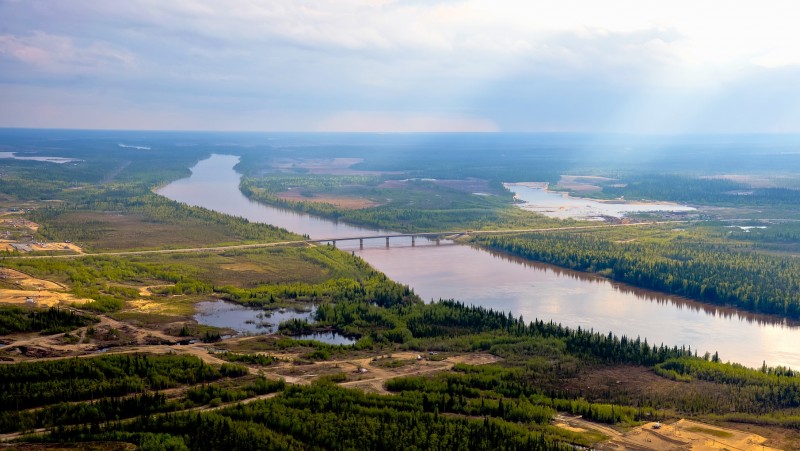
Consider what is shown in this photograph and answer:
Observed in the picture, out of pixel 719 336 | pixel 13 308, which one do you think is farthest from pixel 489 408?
pixel 13 308

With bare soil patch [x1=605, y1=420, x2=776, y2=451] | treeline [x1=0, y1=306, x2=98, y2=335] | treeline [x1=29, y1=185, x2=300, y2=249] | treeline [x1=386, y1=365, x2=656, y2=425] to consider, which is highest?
treeline [x1=29, y1=185, x2=300, y2=249]

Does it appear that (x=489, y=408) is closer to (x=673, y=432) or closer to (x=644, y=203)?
(x=673, y=432)

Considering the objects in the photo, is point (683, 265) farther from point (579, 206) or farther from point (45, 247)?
Result: point (579, 206)

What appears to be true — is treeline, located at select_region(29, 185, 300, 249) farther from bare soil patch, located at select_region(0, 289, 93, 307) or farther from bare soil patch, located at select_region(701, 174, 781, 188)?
bare soil patch, located at select_region(701, 174, 781, 188)

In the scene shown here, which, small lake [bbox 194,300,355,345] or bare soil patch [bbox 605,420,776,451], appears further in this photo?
small lake [bbox 194,300,355,345]

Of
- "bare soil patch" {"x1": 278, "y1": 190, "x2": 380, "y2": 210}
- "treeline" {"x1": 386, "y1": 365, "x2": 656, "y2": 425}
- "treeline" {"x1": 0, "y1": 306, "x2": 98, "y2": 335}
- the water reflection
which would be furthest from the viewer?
"bare soil patch" {"x1": 278, "y1": 190, "x2": 380, "y2": 210}

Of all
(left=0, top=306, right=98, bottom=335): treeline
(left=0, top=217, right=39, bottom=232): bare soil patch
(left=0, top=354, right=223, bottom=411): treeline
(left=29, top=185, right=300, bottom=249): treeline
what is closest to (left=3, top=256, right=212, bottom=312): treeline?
(left=0, top=306, right=98, bottom=335): treeline

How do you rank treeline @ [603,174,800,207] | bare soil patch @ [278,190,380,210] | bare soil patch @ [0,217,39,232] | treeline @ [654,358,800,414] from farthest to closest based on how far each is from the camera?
treeline @ [603,174,800,207] < bare soil patch @ [278,190,380,210] < bare soil patch @ [0,217,39,232] < treeline @ [654,358,800,414]

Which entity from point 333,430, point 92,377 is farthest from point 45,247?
point 333,430
